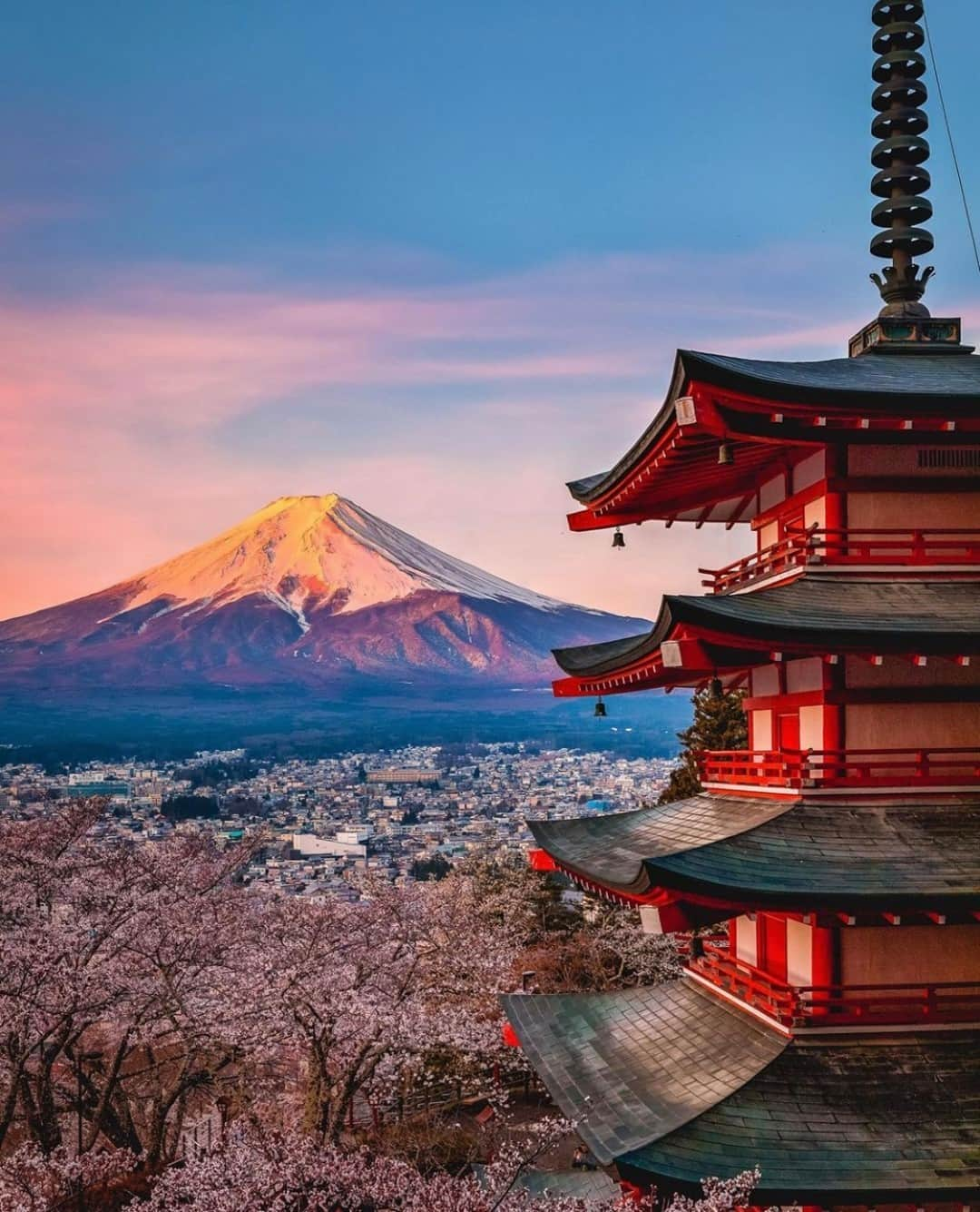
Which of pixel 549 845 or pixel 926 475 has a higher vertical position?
pixel 926 475

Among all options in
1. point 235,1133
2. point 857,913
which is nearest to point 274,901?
point 235,1133

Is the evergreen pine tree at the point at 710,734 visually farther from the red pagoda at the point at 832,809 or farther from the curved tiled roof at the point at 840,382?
the curved tiled roof at the point at 840,382

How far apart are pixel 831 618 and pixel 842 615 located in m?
0.17

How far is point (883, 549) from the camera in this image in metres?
10.8

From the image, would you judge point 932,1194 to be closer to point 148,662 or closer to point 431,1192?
point 431,1192

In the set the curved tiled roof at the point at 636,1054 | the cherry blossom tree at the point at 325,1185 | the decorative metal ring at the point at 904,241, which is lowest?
the cherry blossom tree at the point at 325,1185

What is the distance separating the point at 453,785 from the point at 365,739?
45.6 ft

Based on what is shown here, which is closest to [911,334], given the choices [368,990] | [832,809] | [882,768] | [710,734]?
[882,768]

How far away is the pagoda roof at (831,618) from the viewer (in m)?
9.62

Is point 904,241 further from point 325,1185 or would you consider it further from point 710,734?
point 710,734

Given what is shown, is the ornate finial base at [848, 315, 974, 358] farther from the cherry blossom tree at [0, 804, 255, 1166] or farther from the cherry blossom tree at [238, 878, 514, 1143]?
the cherry blossom tree at [0, 804, 255, 1166]

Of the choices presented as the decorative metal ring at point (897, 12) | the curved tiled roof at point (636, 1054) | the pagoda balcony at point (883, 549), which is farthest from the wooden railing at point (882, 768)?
the decorative metal ring at point (897, 12)

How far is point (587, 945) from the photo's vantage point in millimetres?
30453

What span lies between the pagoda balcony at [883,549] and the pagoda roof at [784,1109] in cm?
394
